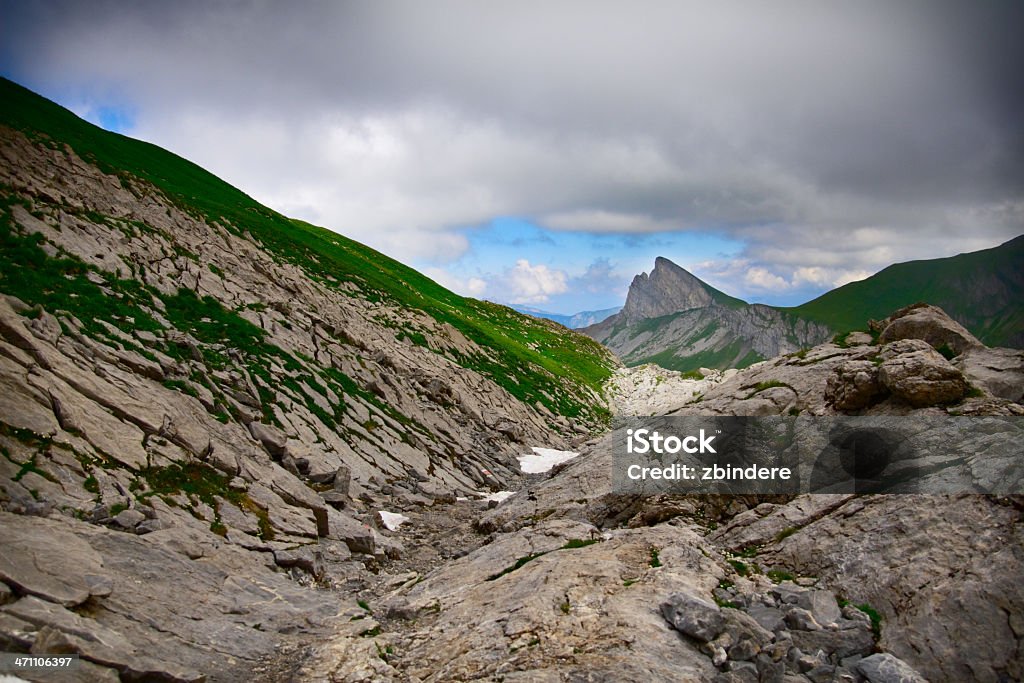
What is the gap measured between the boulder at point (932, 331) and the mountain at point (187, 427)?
76.8ft

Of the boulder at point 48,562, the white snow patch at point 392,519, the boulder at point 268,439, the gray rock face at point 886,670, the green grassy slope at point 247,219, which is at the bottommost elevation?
the white snow patch at point 392,519

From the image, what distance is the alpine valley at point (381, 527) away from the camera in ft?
39.6

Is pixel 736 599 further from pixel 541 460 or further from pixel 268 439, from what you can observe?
pixel 541 460

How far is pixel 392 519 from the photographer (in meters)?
27.3

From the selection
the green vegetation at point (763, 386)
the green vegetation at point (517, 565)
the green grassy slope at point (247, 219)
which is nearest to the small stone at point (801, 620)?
the green vegetation at point (517, 565)

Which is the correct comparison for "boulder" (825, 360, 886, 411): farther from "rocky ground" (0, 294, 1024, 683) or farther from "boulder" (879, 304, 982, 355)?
"boulder" (879, 304, 982, 355)

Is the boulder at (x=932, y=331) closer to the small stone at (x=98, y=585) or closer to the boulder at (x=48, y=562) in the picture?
the small stone at (x=98, y=585)

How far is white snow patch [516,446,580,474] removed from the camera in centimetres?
4484

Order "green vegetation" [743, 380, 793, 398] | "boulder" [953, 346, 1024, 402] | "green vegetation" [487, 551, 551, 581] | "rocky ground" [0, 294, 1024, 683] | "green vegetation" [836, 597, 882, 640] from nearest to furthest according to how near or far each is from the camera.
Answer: "rocky ground" [0, 294, 1024, 683], "green vegetation" [836, 597, 882, 640], "green vegetation" [487, 551, 551, 581], "boulder" [953, 346, 1024, 402], "green vegetation" [743, 380, 793, 398]

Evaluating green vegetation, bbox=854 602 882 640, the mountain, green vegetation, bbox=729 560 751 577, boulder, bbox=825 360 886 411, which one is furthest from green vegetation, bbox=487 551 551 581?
boulder, bbox=825 360 886 411

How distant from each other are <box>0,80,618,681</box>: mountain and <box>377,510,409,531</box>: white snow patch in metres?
0.47

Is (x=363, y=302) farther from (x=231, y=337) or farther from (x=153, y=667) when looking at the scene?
(x=153, y=667)

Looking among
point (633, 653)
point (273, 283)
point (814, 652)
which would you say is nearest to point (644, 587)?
point (633, 653)

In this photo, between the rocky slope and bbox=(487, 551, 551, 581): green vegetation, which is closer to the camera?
the rocky slope
